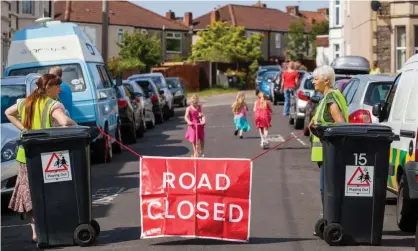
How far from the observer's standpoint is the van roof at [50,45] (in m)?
18.4

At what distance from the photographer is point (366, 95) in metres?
14.6

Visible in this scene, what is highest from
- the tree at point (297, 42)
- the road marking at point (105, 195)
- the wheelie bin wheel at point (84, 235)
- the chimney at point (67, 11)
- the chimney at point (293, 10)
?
the chimney at point (293, 10)

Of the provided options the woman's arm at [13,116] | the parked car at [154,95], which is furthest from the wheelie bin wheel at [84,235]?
the parked car at [154,95]

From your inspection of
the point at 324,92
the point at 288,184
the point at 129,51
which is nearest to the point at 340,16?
the point at 129,51

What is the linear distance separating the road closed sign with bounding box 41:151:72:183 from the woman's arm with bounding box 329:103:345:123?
108 inches

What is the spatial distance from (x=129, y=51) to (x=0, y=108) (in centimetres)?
5004

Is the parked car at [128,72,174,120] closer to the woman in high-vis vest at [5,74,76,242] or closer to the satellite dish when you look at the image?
the satellite dish

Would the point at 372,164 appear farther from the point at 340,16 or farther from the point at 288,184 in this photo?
the point at 340,16

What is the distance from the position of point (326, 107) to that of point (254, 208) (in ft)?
8.53

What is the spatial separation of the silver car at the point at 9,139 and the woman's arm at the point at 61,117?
2614mm

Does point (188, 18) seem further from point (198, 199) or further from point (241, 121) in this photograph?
point (198, 199)

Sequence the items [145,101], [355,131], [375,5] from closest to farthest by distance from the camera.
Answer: [355,131] < [145,101] < [375,5]

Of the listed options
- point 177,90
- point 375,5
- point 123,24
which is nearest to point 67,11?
point 123,24

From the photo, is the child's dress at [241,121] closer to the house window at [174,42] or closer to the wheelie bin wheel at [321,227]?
the wheelie bin wheel at [321,227]
